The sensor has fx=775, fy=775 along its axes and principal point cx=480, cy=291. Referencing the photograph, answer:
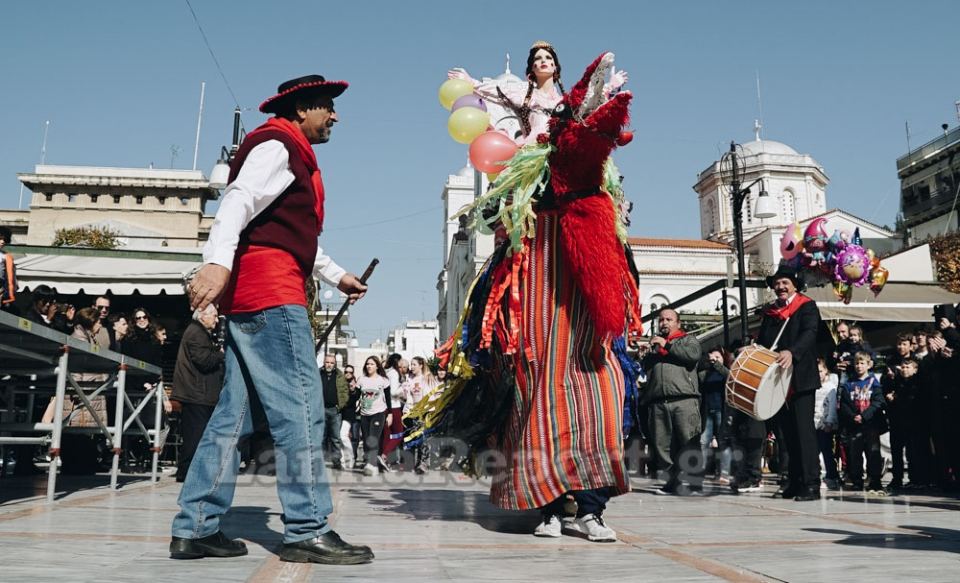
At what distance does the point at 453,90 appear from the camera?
5.75m

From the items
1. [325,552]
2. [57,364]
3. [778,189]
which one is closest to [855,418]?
[325,552]

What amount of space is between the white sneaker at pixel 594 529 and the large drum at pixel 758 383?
9.00 feet

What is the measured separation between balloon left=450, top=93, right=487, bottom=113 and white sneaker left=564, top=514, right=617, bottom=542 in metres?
2.91

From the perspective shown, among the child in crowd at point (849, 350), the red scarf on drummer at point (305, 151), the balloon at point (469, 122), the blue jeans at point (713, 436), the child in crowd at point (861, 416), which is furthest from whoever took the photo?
the blue jeans at point (713, 436)

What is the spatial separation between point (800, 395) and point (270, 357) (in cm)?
493

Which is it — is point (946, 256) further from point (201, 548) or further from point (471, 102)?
point (201, 548)

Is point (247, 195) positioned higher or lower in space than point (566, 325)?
higher

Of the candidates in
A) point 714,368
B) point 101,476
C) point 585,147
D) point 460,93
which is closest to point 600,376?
point 585,147

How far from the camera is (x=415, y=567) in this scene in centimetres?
284

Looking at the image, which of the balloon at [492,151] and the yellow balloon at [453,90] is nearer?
the balloon at [492,151]

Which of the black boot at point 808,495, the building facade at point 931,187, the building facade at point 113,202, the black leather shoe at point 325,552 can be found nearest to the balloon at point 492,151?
the black leather shoe at point 325,552

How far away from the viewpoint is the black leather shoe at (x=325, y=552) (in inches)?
113

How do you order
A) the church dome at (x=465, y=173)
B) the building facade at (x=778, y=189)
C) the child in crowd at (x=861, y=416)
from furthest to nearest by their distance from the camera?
the church dome at (x=465, y=173)
the building facade at (x=778, y=189)
the child in crowd at (x=861, y=416)

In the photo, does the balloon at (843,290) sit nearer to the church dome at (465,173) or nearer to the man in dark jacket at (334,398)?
the man in dark jacket at (334,398)
